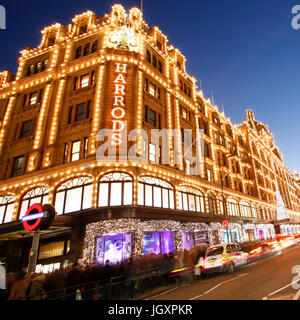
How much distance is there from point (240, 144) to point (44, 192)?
4068 centimetres

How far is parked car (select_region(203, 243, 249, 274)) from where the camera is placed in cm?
1509

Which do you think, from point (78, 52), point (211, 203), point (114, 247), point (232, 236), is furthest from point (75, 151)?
point (232, 236)

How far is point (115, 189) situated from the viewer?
20.0 meters

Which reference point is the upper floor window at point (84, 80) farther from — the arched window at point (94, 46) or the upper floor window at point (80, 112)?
the arched window at point (94, 46)

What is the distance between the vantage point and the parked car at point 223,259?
49.5 ft

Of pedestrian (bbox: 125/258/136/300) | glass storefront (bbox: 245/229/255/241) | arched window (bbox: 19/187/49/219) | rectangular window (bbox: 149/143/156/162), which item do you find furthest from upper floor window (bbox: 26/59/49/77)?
glass storefront (bbox: 245/229/255/241)

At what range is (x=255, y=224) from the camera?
41656 mm

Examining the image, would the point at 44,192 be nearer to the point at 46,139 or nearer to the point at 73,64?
the point at 46,139

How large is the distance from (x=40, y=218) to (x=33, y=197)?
14.0 m

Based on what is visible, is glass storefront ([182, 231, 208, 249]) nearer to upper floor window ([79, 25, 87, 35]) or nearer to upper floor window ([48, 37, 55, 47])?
upper floor window ([79, 25, 87, 35])

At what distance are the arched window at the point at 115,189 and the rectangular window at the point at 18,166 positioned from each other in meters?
11.1

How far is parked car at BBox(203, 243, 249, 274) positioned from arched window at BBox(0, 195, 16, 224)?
19909mm

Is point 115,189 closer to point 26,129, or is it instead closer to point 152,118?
point 152,118

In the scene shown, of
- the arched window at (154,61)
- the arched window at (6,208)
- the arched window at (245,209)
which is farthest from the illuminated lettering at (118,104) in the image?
the arched window at (245,209)
